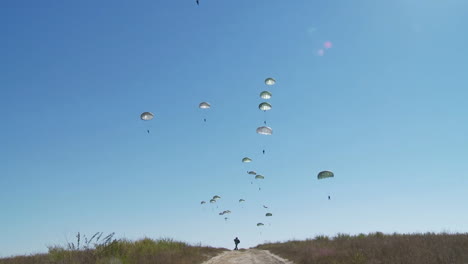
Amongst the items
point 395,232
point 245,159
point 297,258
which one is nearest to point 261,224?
point 245,159

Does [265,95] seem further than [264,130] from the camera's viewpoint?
Yes

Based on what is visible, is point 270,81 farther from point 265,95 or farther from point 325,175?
point 325,175

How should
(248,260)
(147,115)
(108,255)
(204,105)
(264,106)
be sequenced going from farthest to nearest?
(204,105) < (264,106) < (147,115) < (248,260) < (108,255)

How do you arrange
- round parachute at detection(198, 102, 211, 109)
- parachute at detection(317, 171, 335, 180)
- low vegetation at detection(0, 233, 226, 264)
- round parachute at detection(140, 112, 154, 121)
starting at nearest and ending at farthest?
low vegetation at detection(0, 233, 226, 264) < parachute at detection(317, 171, 335, 180) < round parachute at detection(140, 112, 154, 121) < round parachute at detection(198, 102, 211, 109)

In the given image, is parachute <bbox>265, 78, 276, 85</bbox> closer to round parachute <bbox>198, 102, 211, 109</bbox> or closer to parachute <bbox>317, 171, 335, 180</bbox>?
round parachute <bbox>198, 102, 211, 109</bbox>

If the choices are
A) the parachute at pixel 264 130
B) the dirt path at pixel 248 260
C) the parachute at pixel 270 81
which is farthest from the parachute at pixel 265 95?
the dirt path at pixel 248 260

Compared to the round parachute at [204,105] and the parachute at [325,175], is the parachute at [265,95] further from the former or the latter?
the parachute at [325,175]

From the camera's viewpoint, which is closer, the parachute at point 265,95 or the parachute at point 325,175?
the parachute at point 325,175

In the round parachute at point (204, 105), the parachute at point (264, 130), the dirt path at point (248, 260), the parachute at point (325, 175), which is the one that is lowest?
the dirt path at point (248, 260)

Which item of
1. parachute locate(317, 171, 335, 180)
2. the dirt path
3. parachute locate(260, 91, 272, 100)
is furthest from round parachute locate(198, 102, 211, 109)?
the dirt path

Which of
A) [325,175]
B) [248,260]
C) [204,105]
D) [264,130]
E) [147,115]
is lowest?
[248,260]

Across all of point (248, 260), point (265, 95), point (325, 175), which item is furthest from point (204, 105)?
point (248, 260)

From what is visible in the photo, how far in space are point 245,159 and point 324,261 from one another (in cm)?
1946

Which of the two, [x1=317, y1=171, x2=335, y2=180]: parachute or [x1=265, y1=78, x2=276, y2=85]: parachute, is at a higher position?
[x1=265, y1=78, x2=276, y2=85]: parachute
